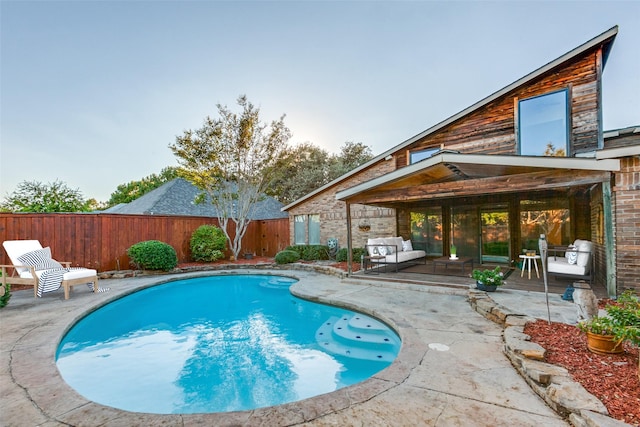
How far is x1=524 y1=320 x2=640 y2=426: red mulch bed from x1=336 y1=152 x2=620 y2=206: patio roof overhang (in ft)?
9.68

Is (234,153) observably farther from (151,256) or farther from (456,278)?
(456,278)

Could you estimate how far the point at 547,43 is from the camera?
998 centimetres

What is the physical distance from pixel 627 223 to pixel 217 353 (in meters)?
7.07

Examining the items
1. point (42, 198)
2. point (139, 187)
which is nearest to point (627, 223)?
point (42, 198)

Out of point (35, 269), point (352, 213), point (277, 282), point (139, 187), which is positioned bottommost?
point (277, 282)

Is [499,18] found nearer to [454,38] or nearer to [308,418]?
[454,38]

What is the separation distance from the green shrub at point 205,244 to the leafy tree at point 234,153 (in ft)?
2.08

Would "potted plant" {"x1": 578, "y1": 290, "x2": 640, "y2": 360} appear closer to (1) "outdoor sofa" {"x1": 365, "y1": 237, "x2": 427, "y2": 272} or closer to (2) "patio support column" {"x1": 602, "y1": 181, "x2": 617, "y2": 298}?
(2) "patio support column" {"x1": 602, "y1": 181, "x2": 617, "y2": 298}

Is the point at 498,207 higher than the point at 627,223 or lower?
higher

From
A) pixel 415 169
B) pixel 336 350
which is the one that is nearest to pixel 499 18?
pixel 415 169

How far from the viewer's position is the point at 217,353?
4312 mm

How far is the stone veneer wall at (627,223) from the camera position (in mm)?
4996

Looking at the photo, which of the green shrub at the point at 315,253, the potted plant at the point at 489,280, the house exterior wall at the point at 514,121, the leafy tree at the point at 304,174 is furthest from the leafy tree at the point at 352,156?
A: the potted plant at the point at 489,280

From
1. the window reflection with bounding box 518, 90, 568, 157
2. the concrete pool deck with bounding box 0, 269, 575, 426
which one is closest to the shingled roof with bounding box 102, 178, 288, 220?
the concrete pool deck with bounding box 0, 269, 575, 426
